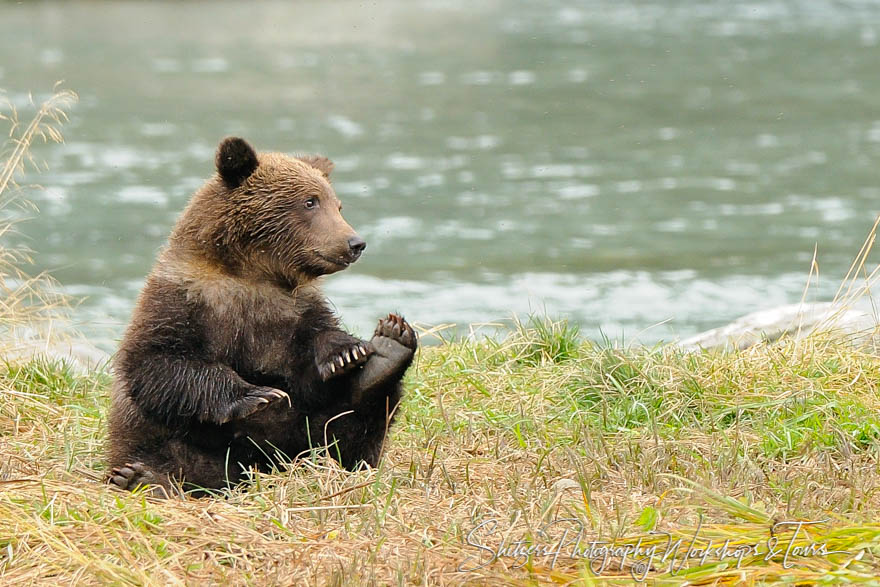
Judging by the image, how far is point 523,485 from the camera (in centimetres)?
466

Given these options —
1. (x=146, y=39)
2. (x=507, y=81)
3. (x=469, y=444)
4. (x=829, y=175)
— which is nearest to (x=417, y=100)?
(x=507, y=81)

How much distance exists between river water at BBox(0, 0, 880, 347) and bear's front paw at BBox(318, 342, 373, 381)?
2.61 meters

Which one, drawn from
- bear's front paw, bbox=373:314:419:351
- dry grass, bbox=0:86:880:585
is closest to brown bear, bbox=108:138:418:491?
bear's front paw, bbox=373:314:419:351

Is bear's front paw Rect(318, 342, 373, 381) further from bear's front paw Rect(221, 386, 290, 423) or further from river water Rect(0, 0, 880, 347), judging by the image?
river water Rect(0, 0, 880, 347)

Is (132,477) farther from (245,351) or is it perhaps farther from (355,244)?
(355,244)

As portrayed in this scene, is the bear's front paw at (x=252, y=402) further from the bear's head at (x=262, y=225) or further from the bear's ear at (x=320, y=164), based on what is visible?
the bear's ear at (x=320, y=164)

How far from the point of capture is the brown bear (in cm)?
467

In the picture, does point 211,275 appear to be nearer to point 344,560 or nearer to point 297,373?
point 297,373

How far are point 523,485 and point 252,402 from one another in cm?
108

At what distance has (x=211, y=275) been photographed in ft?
16.0

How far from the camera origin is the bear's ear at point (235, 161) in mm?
4930

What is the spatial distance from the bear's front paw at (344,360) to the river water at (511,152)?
8.57ft

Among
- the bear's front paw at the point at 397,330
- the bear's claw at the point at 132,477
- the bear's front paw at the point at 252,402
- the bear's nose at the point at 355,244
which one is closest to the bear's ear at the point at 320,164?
the bear's nose at the point at 355,244

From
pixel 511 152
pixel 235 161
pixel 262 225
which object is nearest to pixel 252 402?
pixel 262 225
